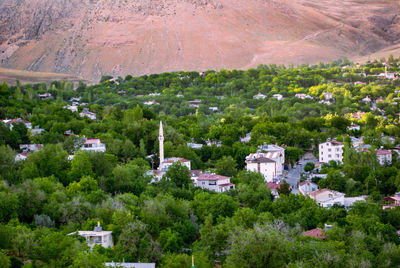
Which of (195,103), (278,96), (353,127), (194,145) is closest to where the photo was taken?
(194,145)

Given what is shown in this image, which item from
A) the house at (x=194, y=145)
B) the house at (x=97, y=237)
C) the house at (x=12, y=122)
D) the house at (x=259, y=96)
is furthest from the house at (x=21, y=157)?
the house at (x=259, y=96)

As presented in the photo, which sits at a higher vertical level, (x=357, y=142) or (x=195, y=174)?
(x=195, y=174)

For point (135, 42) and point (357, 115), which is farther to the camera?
point (135, 42)

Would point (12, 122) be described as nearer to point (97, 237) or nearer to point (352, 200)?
point (352, 200)

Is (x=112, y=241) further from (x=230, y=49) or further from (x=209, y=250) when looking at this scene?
(x=230, y=49)

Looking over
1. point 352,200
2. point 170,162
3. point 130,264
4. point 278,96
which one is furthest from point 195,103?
point 130,264

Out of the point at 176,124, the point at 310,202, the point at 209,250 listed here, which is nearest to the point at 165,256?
the point at 209,250

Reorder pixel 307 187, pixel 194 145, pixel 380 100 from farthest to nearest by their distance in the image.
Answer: pixel 380 100
pixel 194 145
pixel 307 187
